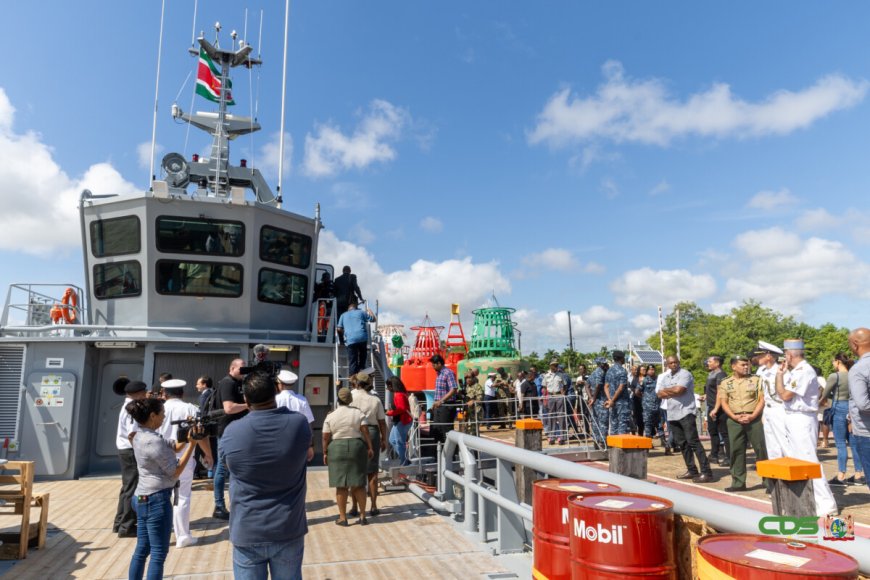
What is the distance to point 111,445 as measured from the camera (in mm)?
9812

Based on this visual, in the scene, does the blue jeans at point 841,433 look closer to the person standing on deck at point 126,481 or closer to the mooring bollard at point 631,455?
the mooring bollard at point 631,455

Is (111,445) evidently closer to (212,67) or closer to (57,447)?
(57,447)

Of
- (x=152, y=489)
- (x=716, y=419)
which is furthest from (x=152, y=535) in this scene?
(x=716, y=419)

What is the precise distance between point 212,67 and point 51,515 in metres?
10.7

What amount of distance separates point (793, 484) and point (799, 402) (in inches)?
139

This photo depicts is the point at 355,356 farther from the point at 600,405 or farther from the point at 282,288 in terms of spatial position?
the point at 600,405

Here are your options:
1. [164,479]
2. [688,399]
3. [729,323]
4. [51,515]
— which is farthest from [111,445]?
[729,323]

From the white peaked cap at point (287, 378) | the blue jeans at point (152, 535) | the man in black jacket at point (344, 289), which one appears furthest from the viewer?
the man in black jacket at point (344, 289)

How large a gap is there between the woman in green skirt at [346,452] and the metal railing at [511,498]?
0.96m

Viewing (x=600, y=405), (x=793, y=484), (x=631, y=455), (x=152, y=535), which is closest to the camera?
(x=793, y=484)

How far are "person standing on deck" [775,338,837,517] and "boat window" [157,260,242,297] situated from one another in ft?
29.0

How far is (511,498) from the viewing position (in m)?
5.02

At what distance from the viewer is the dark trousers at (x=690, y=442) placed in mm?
7125

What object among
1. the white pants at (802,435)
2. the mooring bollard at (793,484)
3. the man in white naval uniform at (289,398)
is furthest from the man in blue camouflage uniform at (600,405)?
the mooring bollard at (793,484)
